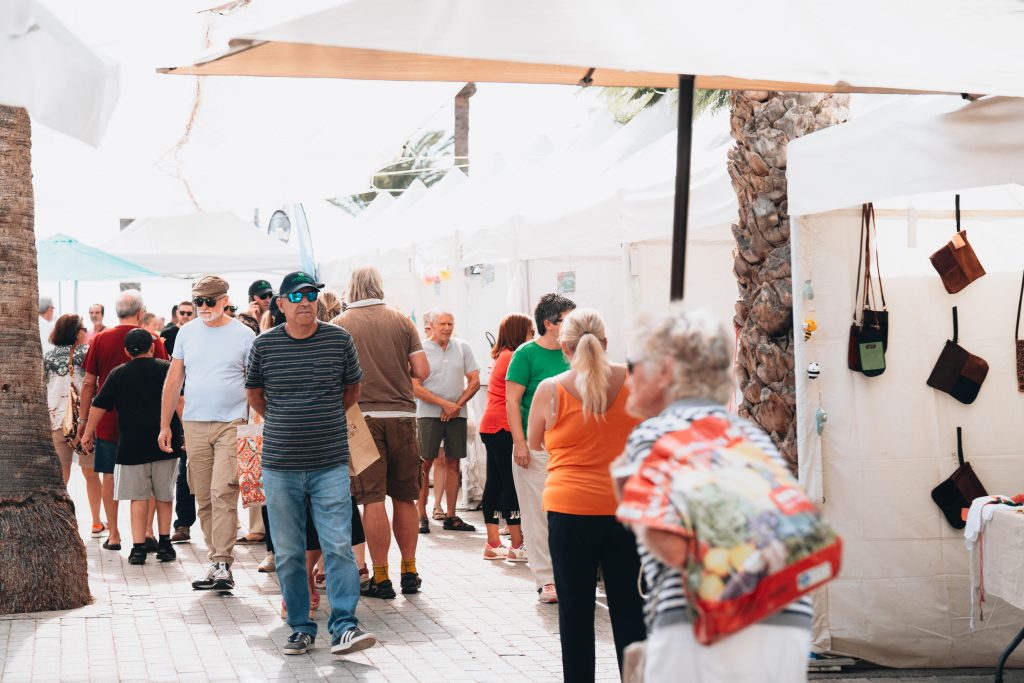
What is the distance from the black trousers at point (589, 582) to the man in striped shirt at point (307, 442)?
1.74 metres

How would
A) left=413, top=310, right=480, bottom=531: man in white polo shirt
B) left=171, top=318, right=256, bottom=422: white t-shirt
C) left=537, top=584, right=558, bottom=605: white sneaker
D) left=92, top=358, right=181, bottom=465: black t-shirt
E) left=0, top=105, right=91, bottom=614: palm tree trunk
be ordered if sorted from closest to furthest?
left=0, top=105, right=91, bottom=614: palm tree trunk
left=537, top=584, right=558, bottom=605: white sneaker
left=171, top=318, right=256, bottom=422: white t-shirt
left=92, top=358, right=181, bottom=465: black t-shirt
left=413, top=310, right=480, bottom=531: man in white polo shirt

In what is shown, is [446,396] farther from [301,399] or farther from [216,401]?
[301,399]

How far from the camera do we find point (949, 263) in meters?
6.79

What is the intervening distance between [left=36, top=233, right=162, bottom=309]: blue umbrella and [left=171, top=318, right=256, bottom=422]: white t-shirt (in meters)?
9.27

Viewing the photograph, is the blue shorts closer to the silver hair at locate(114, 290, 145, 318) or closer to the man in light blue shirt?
the silver hair at locate(114, 290, 145, 318)

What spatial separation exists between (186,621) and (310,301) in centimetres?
246

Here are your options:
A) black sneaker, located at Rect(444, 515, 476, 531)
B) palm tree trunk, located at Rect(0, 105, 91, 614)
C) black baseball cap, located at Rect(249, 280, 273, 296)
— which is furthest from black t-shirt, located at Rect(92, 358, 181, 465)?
black sneaker, located at Rect(444, 515, 476, 531)

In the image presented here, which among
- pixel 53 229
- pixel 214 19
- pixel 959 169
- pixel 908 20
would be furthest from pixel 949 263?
pixel 53 229

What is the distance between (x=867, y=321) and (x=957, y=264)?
58cm

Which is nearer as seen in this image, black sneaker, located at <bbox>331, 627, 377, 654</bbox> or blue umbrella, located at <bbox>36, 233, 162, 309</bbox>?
black sneaker, located at <bbox>331, 627, 377, 654</bbox>

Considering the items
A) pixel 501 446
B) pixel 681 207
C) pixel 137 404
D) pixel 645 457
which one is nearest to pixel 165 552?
pixel 137 404

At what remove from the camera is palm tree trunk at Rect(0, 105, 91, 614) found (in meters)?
8.06

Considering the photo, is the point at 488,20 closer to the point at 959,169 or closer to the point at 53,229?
the point at 959,169

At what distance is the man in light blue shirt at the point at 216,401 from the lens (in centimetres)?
880
